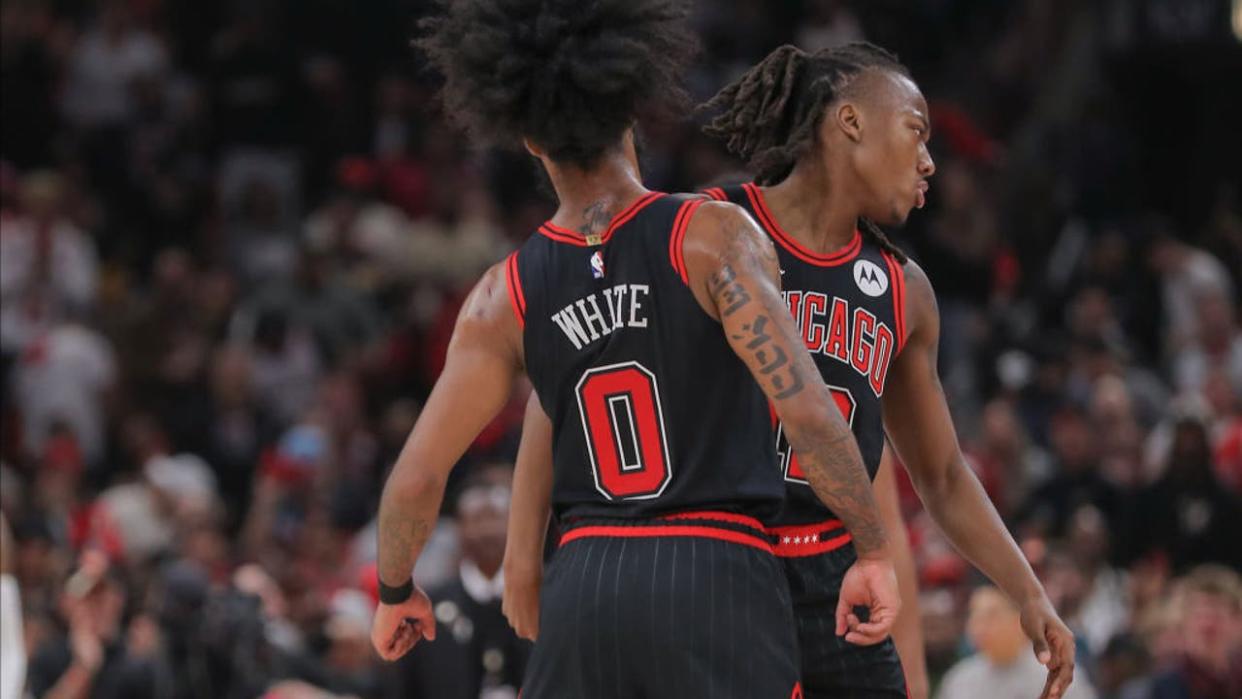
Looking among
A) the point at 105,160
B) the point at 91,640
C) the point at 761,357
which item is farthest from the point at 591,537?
the point at 105,160

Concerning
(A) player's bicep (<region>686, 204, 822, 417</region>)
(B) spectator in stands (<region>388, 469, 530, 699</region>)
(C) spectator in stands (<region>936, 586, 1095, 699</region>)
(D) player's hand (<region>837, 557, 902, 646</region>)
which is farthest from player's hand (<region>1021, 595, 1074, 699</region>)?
(C) spectator in stands (<region>936, 586, 1095, 699</region>)

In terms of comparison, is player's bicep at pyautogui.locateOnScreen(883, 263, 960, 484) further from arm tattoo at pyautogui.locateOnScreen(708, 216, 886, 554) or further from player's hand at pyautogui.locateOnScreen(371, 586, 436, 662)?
player's hand at pyautogui.locateOnScreen(371, 586, 436, 662)

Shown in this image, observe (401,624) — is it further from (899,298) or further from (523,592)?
(899,298)

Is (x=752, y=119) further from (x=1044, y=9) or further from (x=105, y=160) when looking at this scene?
(x=1044, y=9)

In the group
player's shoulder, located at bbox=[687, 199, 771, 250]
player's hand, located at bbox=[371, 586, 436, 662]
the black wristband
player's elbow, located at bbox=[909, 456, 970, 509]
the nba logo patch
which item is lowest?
player's elbow, located at bbox=[909, 456, 970, 509]

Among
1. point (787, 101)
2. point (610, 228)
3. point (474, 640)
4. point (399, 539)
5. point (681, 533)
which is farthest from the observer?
point (474, 640)

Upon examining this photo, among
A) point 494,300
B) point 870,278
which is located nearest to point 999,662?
point 870,278

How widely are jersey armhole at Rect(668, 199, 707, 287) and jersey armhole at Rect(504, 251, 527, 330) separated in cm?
37

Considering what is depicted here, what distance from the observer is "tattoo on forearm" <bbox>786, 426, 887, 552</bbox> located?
443 centimetres

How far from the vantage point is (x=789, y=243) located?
17.0 ft

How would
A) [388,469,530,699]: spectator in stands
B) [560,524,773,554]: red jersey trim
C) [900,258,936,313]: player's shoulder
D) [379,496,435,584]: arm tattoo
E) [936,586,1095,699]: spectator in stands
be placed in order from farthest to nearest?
[936,586,1095,699]: spectator in stands
[388,469,530,699]: spectator in stands
[900,258,936,313]: player's shoulder
[379,496,435,584]: arm tattoo
[560,524,773,554]: red jersey trim

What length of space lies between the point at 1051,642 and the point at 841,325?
0.96 m

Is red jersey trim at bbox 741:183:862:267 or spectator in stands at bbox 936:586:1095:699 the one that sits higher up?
red jersey trim at bbox 741:183:862:267

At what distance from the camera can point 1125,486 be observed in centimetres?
1170
